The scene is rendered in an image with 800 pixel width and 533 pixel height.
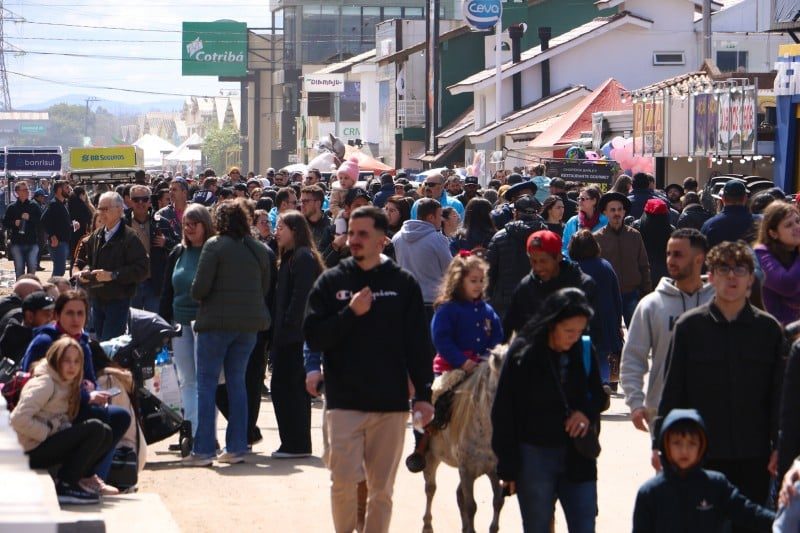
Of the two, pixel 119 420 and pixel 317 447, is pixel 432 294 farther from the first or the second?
pixel 119 420

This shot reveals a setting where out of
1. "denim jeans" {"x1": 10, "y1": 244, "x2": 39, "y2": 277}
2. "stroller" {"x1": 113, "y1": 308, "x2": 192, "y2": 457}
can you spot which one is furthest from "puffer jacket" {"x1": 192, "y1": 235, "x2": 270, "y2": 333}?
"denim jeans" {"x1": 10, "y1": 244, "x2": 39, "y2": 277}

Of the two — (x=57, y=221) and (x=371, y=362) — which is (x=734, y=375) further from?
(x=57, y=221)

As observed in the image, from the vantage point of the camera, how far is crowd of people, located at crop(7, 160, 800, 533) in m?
6.41

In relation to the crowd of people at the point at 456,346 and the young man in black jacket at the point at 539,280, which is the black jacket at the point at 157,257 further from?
the young man in black jacket at the point at 539,280

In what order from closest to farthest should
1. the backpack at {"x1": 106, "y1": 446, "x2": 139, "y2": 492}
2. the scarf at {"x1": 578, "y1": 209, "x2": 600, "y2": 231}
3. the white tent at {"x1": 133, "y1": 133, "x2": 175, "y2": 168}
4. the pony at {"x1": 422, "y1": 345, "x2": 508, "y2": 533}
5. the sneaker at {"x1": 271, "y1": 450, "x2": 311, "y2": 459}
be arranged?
the pony at {"x1": 422, "y1": 345, "x2": 508, "y2": 533} → the backpack at {"x1": 106, "y1": 446, "x2": 139, "y2": 492} → the sneaker at {"x1": 271, "y1": 450, "x2": 311, "y2": 459} → the scarf at {"x1": 578, "y1": 209, "x2": 600, "y2": 231} → the white tent at {"x1": 133, "y1": 133, "x2": 175, "y2": 168}

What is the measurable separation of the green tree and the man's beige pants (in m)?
137

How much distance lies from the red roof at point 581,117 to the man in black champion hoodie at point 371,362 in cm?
3155

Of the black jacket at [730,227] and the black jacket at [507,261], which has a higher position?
the black jacket at [730,227]

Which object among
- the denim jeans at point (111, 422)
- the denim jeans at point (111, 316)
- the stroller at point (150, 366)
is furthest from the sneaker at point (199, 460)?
the denim jeans at point (111, 316)

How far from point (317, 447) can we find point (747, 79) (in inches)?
691

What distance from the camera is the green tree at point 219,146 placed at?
144m

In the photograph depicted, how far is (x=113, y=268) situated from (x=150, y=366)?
2531 mm

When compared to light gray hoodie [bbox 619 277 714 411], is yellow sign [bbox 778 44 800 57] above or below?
above

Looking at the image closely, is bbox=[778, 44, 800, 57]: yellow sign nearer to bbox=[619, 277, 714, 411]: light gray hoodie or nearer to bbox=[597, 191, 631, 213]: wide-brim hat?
bbox=[597, 191, 631, 213]: wide-brim hat
